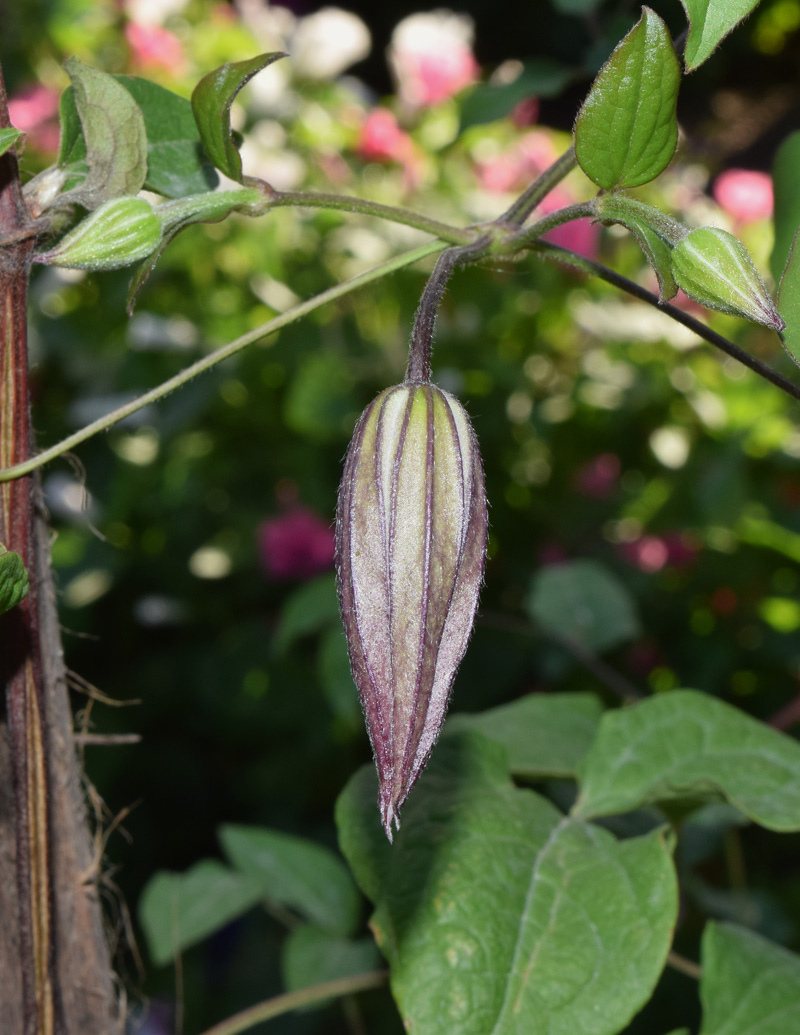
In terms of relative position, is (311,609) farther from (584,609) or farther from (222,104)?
(222,104)

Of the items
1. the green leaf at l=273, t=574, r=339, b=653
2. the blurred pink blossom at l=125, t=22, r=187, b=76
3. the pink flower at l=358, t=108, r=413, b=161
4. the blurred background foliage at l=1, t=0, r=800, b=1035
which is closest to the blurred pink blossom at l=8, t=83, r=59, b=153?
the blurred background foliage at l=1, t=0, r=800, b=1035

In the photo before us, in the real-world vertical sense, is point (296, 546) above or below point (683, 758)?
below

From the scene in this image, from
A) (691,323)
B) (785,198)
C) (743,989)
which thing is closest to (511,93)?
(785,198)

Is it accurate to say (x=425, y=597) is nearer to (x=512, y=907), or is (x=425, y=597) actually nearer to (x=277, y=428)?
(x=512, y=907)

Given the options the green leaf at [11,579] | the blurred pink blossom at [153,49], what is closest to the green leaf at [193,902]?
the green leaf at [11,579]

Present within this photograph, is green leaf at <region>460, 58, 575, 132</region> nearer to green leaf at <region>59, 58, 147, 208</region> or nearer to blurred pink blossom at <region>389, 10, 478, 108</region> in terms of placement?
green leaf at <region>59, 58, 147, 208</region>

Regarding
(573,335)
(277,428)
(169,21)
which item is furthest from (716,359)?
(169,21)
